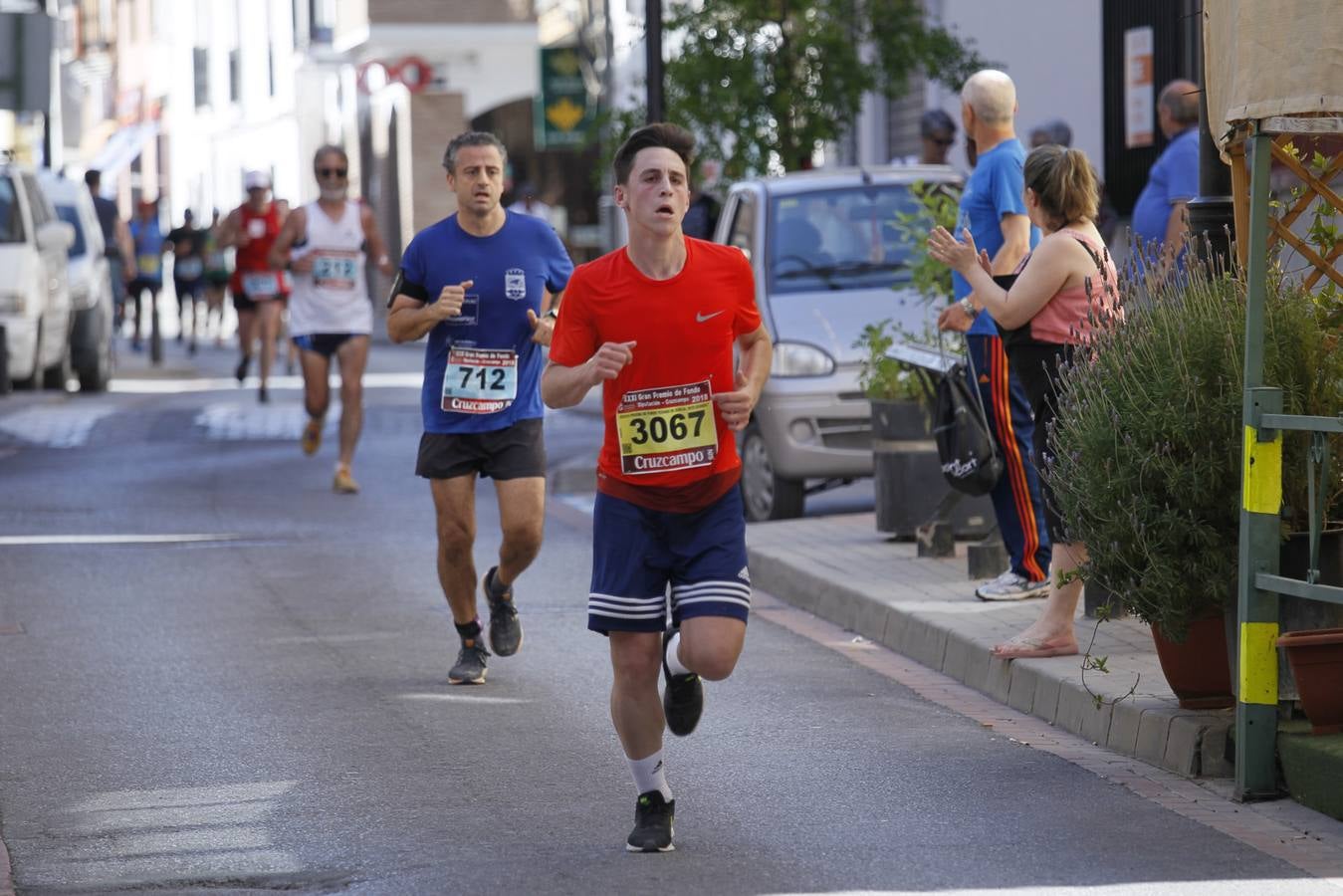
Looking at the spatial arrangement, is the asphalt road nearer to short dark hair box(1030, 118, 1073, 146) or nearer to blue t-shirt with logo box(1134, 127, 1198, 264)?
blue t-shirt with logo box(1134, 127, 1198, 264)

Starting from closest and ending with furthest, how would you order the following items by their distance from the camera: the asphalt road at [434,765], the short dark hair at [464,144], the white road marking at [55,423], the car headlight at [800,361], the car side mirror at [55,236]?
the asphalt road at [434,765], the short dark hair at [464,144], the car headlight at [800,361], the white road marking at [55,423], the car side mirror at [55,236]

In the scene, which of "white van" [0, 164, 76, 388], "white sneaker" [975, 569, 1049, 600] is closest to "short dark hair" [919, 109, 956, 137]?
"white sneaker" [975, 569, 1049, 600]

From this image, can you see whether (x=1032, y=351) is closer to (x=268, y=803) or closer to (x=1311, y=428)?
(x=1311, y=428)

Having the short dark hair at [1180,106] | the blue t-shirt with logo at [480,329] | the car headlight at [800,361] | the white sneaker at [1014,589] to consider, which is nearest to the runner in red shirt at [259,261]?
the car headlight at [800,361]

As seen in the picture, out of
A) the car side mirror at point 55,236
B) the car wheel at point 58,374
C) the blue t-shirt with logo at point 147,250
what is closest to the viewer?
the car side mirror at point 55,236

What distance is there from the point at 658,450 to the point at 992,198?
3993mm

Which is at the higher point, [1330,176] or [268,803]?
[1330,176]

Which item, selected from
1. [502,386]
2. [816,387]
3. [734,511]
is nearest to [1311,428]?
[734,511]

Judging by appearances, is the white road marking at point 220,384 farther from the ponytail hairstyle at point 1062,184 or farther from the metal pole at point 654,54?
the ponytail hairstyle at point 1062,184

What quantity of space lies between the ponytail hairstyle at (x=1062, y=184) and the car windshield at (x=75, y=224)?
17.2m

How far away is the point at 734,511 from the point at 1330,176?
206cm

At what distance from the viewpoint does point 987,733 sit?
8016 mm

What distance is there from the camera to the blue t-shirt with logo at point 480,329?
905 cm

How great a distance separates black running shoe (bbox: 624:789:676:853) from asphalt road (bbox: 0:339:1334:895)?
5 centimetres
